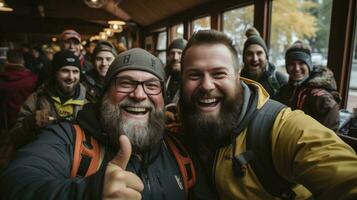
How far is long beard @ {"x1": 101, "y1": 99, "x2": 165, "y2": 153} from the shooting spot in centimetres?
165

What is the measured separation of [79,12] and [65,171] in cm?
1247

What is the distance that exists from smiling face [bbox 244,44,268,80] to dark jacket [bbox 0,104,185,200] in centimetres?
225

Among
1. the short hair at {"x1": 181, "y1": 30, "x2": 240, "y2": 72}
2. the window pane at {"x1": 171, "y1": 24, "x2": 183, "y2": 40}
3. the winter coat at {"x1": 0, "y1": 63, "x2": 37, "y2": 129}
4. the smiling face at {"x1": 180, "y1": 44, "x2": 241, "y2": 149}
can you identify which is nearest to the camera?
the smiling face at {"x1": 180, "y1": 44, "x2": 241, "y2": 149}

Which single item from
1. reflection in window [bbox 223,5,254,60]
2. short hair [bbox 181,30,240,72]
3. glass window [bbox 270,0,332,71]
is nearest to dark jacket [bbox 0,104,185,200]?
short hair [bbox 181,30,240,72]

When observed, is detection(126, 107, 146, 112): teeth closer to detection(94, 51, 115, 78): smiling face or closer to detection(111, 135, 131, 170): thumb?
detection(111, 135, 131, 170): thumb

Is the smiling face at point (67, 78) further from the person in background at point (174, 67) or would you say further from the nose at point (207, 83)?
the nose at point (207, 83)

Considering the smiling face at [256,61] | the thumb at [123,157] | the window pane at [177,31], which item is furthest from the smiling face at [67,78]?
the window pane at [177,31]

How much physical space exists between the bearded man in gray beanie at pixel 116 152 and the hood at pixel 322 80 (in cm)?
172

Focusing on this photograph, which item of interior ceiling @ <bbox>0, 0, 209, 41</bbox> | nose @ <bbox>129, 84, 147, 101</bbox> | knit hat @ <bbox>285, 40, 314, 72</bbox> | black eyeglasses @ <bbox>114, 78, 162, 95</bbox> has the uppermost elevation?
interior ceiling @ <bbox>0, 0, 209, 41</bbox>

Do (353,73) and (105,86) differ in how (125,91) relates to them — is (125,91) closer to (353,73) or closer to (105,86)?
(105,86)

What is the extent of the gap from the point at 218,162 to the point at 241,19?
18.0 feet

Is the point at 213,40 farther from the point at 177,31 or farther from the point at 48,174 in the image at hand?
the point at 177,31

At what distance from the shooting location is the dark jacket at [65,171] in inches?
35.9

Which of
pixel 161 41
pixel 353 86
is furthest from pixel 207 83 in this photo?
pixel 161 41
